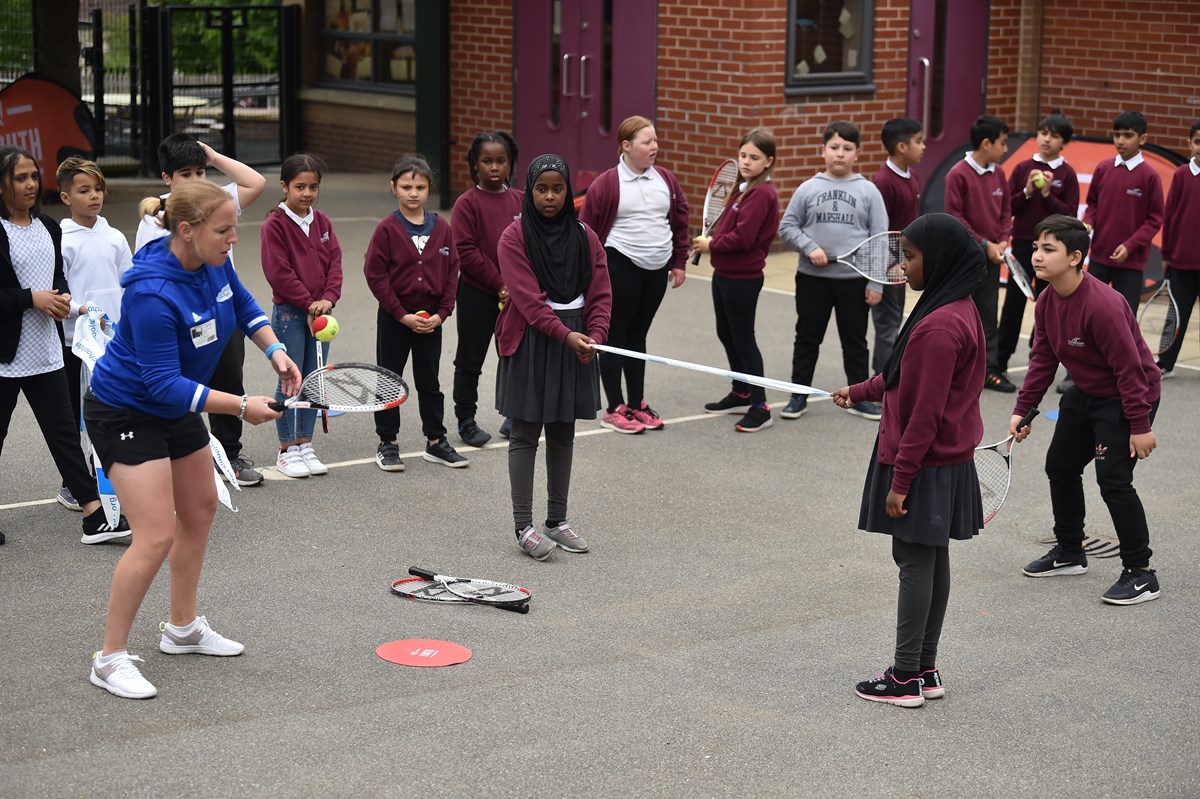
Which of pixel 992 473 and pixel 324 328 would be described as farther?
pixel 324 328

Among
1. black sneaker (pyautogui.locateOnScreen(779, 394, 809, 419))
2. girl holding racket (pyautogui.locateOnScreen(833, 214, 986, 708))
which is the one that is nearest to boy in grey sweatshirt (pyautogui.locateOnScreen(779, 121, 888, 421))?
black sneaker (pyautogui.locateOnScreen(779, 394, 809, 419))

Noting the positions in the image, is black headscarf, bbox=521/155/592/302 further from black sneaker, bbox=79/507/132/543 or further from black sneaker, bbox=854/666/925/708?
black sneaker, bbox=854/666/925/708

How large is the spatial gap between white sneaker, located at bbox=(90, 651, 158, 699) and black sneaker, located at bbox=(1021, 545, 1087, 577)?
3927 mm

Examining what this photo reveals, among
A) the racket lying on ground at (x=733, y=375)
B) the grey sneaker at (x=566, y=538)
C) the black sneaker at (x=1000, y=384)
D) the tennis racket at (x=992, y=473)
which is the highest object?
Answer: the racket lying on ground at (x=733, y=375)

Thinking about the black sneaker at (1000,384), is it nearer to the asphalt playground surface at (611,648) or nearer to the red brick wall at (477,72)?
the asphalt playground surface at (611,648)

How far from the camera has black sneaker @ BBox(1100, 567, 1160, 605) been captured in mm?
6570

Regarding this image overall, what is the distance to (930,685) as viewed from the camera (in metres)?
5.52

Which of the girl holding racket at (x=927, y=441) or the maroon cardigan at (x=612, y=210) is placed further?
the maroon cardigan at (x=612, y=210)

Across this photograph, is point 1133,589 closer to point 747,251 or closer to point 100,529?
point 747,251

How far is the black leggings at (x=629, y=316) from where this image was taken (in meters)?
9.23

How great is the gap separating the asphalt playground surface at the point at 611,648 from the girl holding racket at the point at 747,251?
831mm

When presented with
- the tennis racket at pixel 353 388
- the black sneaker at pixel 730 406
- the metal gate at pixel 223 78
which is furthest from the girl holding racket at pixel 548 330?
the metal gate at pixel 223 78

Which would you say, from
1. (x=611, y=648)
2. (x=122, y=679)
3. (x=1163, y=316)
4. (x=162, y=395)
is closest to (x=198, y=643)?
(x=122, y=679)

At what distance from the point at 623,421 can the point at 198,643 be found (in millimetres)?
4112
